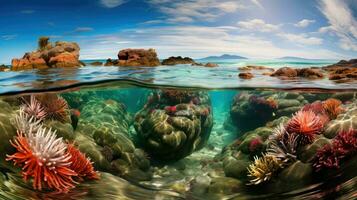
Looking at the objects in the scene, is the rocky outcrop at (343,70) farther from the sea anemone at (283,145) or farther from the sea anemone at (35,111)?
the sea anemone at (35,111)

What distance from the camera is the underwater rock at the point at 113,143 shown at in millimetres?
9633

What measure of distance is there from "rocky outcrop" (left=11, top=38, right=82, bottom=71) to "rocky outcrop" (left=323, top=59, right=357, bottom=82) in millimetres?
7174

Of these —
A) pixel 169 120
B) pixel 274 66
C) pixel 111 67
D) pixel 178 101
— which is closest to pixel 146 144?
pixel 169 120

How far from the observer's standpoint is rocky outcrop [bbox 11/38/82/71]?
807 cm

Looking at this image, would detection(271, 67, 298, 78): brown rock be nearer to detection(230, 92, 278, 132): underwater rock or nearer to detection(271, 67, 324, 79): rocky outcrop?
detection(271, 67, 324, 79): rocky outcrop

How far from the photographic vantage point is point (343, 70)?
10.2 m

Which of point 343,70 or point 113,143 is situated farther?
point 343,70

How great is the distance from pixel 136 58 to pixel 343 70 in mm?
6251

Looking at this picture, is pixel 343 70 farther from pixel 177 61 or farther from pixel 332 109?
pixel 177 61

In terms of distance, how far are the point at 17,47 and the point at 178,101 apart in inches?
253

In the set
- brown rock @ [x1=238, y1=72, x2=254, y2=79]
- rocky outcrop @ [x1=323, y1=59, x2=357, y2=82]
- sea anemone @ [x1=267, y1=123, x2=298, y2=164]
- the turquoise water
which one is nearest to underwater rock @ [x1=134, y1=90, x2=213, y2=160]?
the turquoise water

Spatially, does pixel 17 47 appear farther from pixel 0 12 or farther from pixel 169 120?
pixel 169 120

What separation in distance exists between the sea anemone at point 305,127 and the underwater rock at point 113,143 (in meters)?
4.54

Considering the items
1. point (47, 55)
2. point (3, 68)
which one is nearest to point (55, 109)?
point (47, 55)
